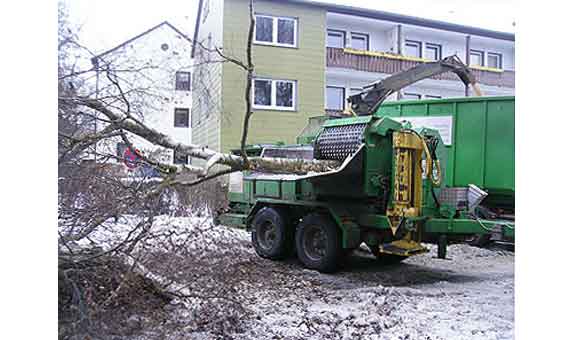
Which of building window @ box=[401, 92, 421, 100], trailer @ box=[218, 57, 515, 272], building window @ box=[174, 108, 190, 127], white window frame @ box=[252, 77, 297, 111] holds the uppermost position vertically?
building window @ box=[401, 92, 421, 100]

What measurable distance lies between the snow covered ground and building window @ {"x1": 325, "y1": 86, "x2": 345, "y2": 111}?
2071 mm

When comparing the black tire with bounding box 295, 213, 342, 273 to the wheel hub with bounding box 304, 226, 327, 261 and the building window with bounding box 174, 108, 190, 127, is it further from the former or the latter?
the building window with bounding box 174, 108, 190, 127

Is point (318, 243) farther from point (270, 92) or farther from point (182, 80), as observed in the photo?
point (182, 80)

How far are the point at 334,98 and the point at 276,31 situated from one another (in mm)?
1603

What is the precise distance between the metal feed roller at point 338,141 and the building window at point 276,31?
108 cm

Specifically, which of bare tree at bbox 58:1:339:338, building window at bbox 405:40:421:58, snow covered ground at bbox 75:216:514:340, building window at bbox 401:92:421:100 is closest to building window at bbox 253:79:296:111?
snow covered ground at bbox 75:216:514:340

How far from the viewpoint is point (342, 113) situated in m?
6.91

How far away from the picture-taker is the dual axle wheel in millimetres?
5797

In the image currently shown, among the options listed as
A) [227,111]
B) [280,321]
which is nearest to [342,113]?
[227,111]

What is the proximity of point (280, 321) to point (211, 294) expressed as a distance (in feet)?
2.22

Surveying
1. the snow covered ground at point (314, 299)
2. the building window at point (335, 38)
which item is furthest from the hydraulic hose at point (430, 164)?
the building window at point (335, 38)

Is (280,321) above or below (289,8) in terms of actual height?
below

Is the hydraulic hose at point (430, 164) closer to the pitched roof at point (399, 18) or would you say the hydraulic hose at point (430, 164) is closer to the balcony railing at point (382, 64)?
the pitched roof at point (399, 18)
